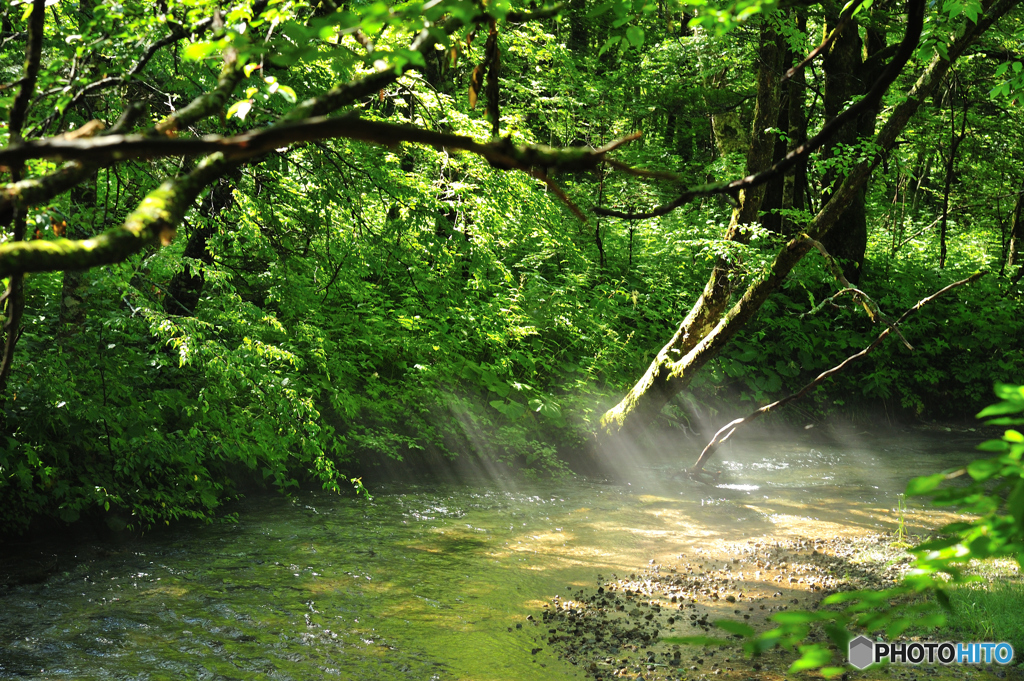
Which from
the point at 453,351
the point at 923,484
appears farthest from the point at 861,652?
the point at 453,351

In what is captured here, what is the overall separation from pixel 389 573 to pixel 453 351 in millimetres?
4270

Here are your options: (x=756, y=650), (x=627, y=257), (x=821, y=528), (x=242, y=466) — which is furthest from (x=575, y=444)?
(x=756, y=650)

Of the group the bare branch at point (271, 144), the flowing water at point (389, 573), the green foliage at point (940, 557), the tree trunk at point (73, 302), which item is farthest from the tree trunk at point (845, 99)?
the bare branch at point (271, 144)

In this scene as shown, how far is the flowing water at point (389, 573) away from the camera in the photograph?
4422mm

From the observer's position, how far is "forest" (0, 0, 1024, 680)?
191cm

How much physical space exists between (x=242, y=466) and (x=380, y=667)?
452 centimetres

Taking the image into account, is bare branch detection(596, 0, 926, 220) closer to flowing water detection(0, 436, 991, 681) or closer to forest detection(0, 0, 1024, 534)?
forest detection(0, 0, 1024, 534)

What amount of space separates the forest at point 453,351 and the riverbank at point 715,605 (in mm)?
47

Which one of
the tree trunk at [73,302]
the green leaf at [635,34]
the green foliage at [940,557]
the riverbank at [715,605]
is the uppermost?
the green leaf at [635,34]

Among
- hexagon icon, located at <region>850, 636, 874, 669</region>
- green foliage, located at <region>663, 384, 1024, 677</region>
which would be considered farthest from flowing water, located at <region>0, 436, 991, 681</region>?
green foliage, located at <region>663, 384, 1024, 677</region>

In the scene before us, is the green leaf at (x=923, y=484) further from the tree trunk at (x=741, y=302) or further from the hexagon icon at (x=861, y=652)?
the tree trunk at (x=741, y=302)

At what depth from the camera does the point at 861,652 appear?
4367 mm

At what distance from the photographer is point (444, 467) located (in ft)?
31.7

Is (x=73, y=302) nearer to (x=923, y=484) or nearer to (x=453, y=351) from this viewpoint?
(x=453, y=351)
